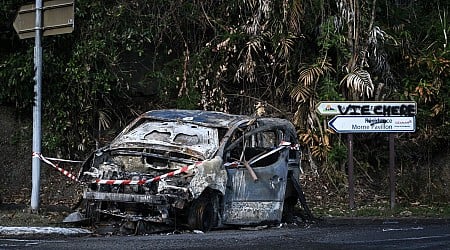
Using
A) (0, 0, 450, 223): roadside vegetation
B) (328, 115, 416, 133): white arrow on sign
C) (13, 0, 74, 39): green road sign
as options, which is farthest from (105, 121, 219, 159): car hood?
(0, 0, 450, 223): roadside vegetation

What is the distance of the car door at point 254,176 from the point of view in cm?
1120

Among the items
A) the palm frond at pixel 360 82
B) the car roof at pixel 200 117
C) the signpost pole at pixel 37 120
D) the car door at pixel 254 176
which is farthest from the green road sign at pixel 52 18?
the palm frond at pixel 360 82

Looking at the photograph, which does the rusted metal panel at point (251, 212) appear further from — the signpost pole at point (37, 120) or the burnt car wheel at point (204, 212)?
the signpost pole at point (37, 120)

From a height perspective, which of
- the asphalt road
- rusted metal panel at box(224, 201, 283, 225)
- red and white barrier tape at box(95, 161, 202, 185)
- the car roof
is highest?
the car roof

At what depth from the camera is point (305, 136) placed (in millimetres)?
17047

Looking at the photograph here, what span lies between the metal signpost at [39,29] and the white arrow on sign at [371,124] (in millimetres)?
5018

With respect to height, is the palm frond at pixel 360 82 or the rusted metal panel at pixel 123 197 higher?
the palm frond at pixel 360 82

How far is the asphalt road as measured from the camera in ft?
29.5

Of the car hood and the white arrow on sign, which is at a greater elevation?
the white arrow on sign

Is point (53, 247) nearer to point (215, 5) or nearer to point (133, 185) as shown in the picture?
point (133, 185)

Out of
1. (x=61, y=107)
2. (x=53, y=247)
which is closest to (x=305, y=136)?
(x=61, y=107)

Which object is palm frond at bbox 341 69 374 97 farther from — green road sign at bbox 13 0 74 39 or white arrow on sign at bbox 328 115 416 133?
green road sign at bbox 13 0 74 39

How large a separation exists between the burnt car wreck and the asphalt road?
351mm

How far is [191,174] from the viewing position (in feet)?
34.0
